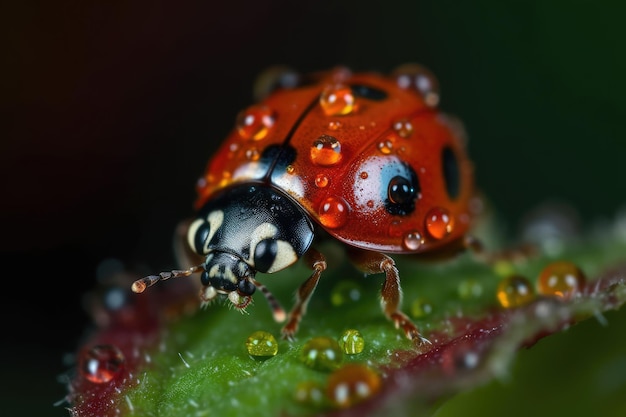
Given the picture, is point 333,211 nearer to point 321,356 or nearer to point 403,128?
point 403,128

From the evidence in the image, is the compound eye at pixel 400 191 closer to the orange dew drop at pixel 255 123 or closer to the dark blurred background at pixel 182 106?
A: the orange dew drop at pixel 255 123

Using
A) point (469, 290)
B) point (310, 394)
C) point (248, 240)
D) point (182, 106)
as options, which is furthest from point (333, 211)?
point (182, 106)

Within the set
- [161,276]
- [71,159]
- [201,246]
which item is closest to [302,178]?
[201,246]

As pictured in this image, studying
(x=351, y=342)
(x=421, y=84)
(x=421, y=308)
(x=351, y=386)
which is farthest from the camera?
(x=421, y=84)

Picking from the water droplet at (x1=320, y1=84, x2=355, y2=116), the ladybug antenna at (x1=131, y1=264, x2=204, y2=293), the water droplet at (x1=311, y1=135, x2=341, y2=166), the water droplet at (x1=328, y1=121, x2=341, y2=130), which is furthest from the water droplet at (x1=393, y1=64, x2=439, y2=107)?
the ladybug antenna at (x1=131, y1=264, x2=204, y2=293)

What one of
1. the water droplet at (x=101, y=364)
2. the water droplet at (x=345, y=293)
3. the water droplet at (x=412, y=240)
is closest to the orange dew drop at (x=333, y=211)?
the water droplet at (x=412, y=240)

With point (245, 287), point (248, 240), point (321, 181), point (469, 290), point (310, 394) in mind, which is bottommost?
point (469, 290)

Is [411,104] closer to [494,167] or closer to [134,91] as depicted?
[134,91]

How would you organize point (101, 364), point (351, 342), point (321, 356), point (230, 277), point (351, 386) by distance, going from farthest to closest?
1. point (230, 277)
2. point (101, 364)
3. point (351, 342)
4. point (321, 356)
5. point (351, 386)
